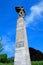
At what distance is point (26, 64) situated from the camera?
10.2 meters

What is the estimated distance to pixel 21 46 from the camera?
35.1ft

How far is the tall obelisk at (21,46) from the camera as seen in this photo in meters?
10.4

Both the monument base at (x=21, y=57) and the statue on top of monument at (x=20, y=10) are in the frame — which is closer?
the monument base at (x=21, y=57)

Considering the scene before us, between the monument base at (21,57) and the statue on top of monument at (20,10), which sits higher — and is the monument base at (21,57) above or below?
below

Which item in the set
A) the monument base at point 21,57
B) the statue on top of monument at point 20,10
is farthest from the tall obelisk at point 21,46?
the statue on top of monument at point 20,10

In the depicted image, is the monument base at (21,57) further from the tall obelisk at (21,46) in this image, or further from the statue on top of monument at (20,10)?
the statue on top of monument at (20,10)

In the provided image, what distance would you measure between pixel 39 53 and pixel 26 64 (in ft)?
61.4

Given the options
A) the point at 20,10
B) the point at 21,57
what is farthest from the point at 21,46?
the point at 20,10

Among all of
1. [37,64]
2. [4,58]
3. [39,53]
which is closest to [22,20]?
[37,64]

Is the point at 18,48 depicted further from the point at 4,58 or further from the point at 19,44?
the point at 4,58

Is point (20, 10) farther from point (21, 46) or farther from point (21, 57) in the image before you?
point (21, 57)

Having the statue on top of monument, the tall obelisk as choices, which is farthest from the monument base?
the statue on top of monument

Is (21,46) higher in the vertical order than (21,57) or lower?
higher

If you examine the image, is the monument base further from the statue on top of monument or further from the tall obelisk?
the statue on top of monument
